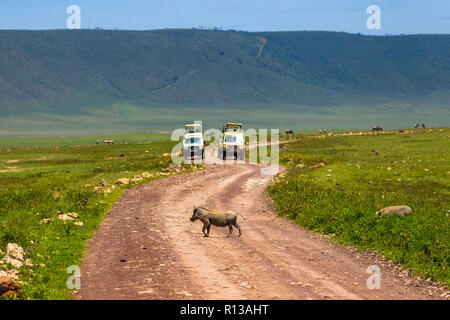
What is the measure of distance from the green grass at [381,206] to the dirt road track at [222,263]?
626 mm

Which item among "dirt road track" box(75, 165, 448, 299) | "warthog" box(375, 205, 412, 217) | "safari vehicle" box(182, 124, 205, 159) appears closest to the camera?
"dirt road track" box(75, 165, 448, 299)

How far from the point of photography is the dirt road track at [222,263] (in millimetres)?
13102

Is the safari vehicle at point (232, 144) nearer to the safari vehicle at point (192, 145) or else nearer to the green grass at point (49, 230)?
the safari vehicle at point (192, 145)

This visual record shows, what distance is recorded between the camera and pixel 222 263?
605 inches

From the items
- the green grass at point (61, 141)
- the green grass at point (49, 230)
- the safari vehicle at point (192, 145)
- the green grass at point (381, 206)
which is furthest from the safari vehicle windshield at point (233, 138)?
the green grass at point (61, 141)

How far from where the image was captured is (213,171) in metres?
41.2

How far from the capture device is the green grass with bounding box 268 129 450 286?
1654cm

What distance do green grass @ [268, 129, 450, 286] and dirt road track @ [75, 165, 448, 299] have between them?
2.05 feet

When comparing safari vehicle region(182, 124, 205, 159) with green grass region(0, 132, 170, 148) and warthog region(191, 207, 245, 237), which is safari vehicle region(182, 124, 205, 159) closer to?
warthog region(191, 207, 245, 237)

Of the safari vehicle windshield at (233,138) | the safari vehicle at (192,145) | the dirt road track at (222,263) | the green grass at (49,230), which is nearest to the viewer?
the dirt road track at (222,263)

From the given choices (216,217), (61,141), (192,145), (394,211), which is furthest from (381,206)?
(61,141)

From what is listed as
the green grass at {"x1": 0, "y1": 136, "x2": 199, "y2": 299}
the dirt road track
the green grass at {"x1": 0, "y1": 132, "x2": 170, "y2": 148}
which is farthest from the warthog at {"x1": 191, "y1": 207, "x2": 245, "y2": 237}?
the green grass at {"x1": 0, "y1": 132, "x2": 170, "y2": 148}
